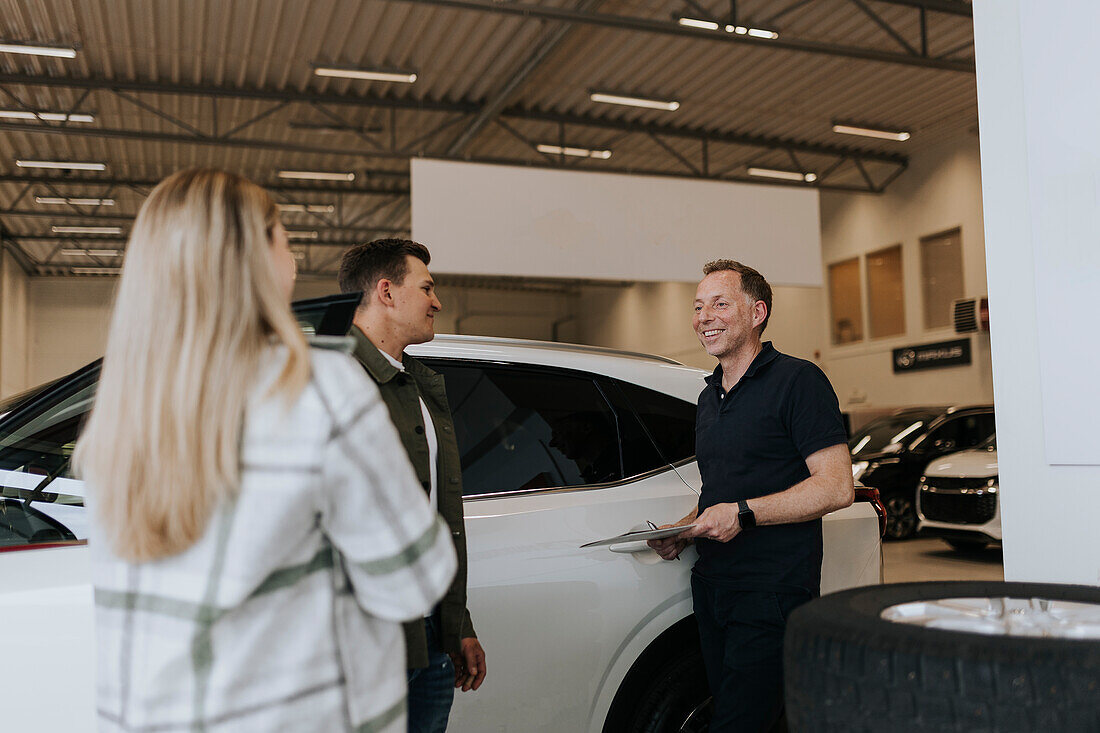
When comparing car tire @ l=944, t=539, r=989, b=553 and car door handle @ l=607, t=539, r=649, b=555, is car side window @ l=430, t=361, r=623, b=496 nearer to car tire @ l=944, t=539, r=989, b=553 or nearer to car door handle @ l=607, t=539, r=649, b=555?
car door handle @ l=607, t=539, r=649, b=555

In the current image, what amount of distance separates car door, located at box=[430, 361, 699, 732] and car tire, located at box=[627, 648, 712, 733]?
0.15 metres

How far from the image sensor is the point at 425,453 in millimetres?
1942

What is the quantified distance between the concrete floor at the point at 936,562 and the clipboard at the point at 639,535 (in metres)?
5.45

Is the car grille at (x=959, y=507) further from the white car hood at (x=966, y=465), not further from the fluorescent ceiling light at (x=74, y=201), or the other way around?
the fluorescent ceiling light at (x=74, y=201)

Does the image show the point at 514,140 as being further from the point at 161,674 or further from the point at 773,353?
the point at 161,674

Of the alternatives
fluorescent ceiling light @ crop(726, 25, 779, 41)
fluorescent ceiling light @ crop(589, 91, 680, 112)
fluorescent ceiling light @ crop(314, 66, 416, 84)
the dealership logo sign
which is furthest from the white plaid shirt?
the dealership logo sign

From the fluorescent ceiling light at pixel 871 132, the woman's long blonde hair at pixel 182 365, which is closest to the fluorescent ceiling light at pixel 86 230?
the fluorescent ceiling light at pixel 871 132

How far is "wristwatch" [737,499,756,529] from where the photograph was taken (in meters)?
2.28

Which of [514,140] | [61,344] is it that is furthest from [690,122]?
[61,344]

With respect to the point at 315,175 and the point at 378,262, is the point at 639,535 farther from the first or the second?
the point at 315,175

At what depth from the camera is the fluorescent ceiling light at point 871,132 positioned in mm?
13727

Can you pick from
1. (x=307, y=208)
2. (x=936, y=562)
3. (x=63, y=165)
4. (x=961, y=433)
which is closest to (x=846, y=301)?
(x=961, y=433)

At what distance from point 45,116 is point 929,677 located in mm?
13674

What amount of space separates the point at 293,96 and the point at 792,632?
464 inches
